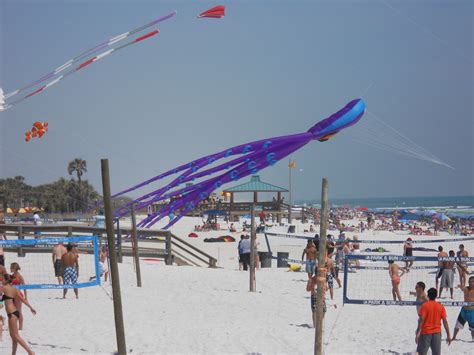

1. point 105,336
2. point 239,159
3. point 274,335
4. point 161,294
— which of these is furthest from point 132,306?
point 239,159

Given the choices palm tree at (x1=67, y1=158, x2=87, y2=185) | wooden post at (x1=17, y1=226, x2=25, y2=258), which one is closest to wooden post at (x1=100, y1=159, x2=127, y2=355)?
wooden post at (x1=17, y1=226, x2=25, y2=258)

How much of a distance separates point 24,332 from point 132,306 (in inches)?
108

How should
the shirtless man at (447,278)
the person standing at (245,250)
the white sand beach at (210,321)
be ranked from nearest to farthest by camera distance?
the white sand beach at (210,321)
the shirtless man at (447,278)
the person standing at (245,250)

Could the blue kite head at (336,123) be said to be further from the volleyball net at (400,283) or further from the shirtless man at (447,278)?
the shirtless man at (447,278)

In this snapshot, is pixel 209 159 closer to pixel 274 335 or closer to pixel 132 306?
pixel 274 335

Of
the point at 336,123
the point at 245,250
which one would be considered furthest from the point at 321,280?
the point at 245,250

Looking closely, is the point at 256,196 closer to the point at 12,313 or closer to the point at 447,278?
the point at 447,278

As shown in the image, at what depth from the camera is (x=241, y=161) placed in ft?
33.0

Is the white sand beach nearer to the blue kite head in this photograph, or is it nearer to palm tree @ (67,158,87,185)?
the blue kite head

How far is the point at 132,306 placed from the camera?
12836mm

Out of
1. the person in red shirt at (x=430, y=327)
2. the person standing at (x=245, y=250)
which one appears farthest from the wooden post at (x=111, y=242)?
the person standing at (x=245, y=250)

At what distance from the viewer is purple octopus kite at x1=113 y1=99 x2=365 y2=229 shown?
32.5ft

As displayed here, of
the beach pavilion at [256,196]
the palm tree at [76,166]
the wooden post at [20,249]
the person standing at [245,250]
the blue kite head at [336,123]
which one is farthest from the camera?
the palm tree at [76,166]

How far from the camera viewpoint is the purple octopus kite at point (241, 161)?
32.5ft
